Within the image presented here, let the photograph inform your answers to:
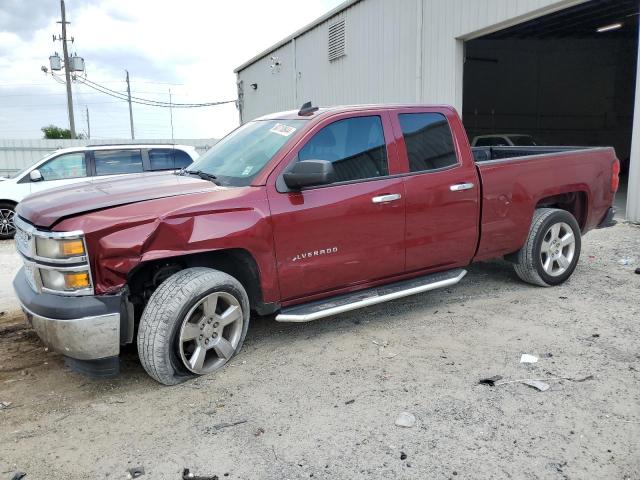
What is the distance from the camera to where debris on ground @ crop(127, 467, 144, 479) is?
8.77 ft

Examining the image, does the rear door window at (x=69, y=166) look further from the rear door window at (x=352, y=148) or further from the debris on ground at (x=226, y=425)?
the debris on ground at (x=226, y=425)

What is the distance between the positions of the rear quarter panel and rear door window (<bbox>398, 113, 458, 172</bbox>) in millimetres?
379

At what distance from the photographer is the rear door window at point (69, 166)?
960 cm

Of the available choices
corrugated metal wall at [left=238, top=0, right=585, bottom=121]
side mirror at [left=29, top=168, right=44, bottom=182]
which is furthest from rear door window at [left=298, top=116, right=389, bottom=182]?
side mirror at [left=29, top=168, right=44, bottom=182]

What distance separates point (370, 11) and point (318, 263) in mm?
12564

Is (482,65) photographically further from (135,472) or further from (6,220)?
(135,472)

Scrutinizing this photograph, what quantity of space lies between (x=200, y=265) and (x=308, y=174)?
3.47ft

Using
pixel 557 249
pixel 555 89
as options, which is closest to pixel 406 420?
pixel 557 249

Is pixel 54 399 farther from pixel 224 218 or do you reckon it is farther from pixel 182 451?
pixel 224 218

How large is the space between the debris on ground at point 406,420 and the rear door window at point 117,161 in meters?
8.03

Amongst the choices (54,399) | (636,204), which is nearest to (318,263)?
(54,399)

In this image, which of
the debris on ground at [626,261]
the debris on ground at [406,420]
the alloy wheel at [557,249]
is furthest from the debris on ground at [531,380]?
the debris on ground at [626,261]

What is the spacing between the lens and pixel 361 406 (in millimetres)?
3258

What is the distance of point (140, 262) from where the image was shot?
3.34 m
